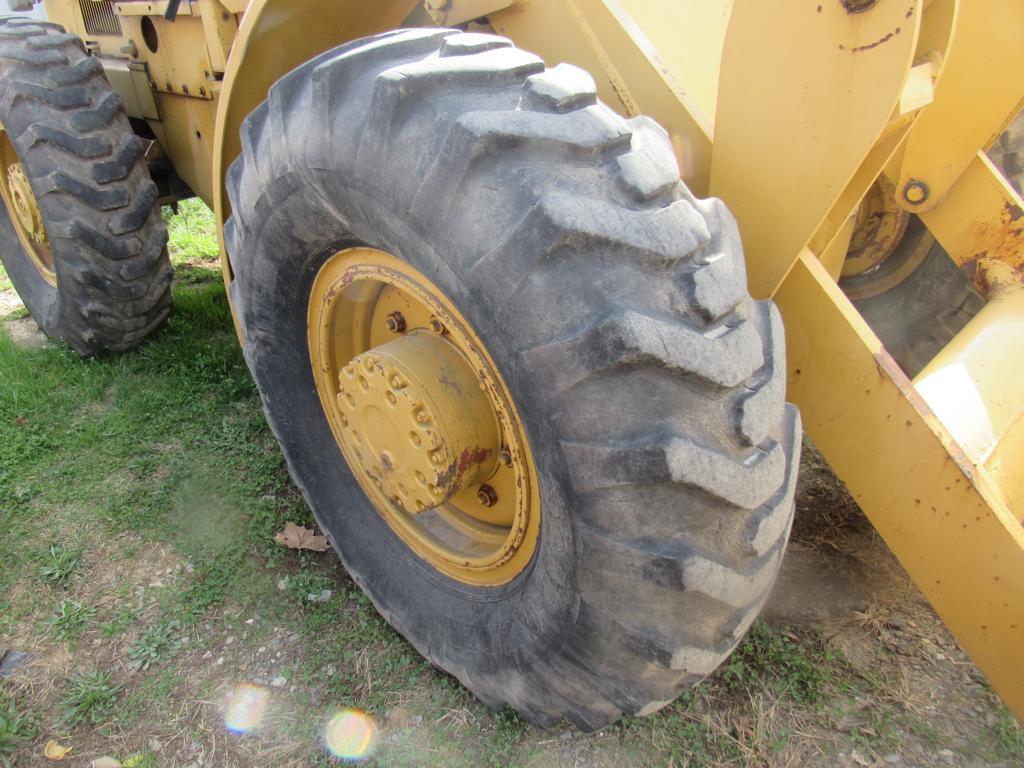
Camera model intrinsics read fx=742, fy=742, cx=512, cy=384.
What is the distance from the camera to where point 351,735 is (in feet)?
6.39

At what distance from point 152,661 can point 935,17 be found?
8.48 feet

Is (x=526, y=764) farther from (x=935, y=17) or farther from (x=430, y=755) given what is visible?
(x=935, y=17)

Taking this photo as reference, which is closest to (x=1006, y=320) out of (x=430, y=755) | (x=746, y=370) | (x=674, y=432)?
(x=746, y=370)

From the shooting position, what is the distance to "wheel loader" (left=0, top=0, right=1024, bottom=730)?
124 cm

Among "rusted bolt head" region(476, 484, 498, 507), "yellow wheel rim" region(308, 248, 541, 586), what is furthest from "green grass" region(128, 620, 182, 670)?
"rusted bolt head" region(476, 484, 498, 507)

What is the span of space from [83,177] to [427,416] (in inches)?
80.5

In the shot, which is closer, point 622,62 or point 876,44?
point 876,44

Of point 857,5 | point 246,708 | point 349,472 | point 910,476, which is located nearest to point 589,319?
point 857,5

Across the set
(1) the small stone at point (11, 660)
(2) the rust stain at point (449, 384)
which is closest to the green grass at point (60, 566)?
(1) the small stone at point (11, 660)

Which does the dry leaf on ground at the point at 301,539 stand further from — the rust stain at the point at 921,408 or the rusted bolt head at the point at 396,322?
the rust stain at the point at 921,408

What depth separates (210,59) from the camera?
261cm

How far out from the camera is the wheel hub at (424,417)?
5.63 feet

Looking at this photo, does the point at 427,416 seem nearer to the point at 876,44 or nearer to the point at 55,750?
the point at 876,44

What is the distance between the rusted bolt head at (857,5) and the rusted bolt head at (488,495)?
1.30 metres
